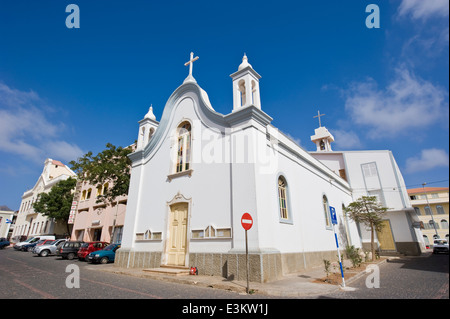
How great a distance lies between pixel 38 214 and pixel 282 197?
150ft

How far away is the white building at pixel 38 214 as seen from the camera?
37.2 m

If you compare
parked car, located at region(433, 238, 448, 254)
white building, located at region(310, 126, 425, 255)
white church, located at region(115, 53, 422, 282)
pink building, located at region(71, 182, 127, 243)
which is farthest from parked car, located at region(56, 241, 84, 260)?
parked car, located at region(433, 238, 448, 254)

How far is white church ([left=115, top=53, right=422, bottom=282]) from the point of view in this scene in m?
9.15

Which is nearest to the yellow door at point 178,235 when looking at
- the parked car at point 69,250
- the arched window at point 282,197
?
the arched window at point 282,197

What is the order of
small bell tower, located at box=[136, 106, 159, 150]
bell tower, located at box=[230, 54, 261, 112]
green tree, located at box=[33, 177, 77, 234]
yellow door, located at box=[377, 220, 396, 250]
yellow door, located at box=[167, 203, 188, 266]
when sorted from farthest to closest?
green tree, located at box=[33, 177, 77, 234] → yellow door, located at box=[377, 220, 396, 250] → small bell tower, located at box=[136, 106, 159, 150] → yellow door, located at box=[167, 203, 188, 266] → bell tower, located at box=[230, 54, 261, 112]

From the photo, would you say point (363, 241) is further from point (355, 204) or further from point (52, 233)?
point (52, 233)

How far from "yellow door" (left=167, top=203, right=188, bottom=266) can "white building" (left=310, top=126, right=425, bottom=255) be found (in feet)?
55.0

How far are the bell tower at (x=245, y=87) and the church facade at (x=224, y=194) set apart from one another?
0.04 meters

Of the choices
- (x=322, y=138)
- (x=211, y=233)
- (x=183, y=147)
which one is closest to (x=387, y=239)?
(x=322, y=138)

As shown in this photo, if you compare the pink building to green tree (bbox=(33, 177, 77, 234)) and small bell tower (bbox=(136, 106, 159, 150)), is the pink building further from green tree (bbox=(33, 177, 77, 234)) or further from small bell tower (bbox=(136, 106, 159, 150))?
small bell tower (bbox=(136, 106, 159, 150))

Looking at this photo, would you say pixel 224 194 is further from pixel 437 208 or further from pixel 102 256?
pixel 102 256

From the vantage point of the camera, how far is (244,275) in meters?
8.14

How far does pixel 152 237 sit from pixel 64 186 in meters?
A: 28.9
